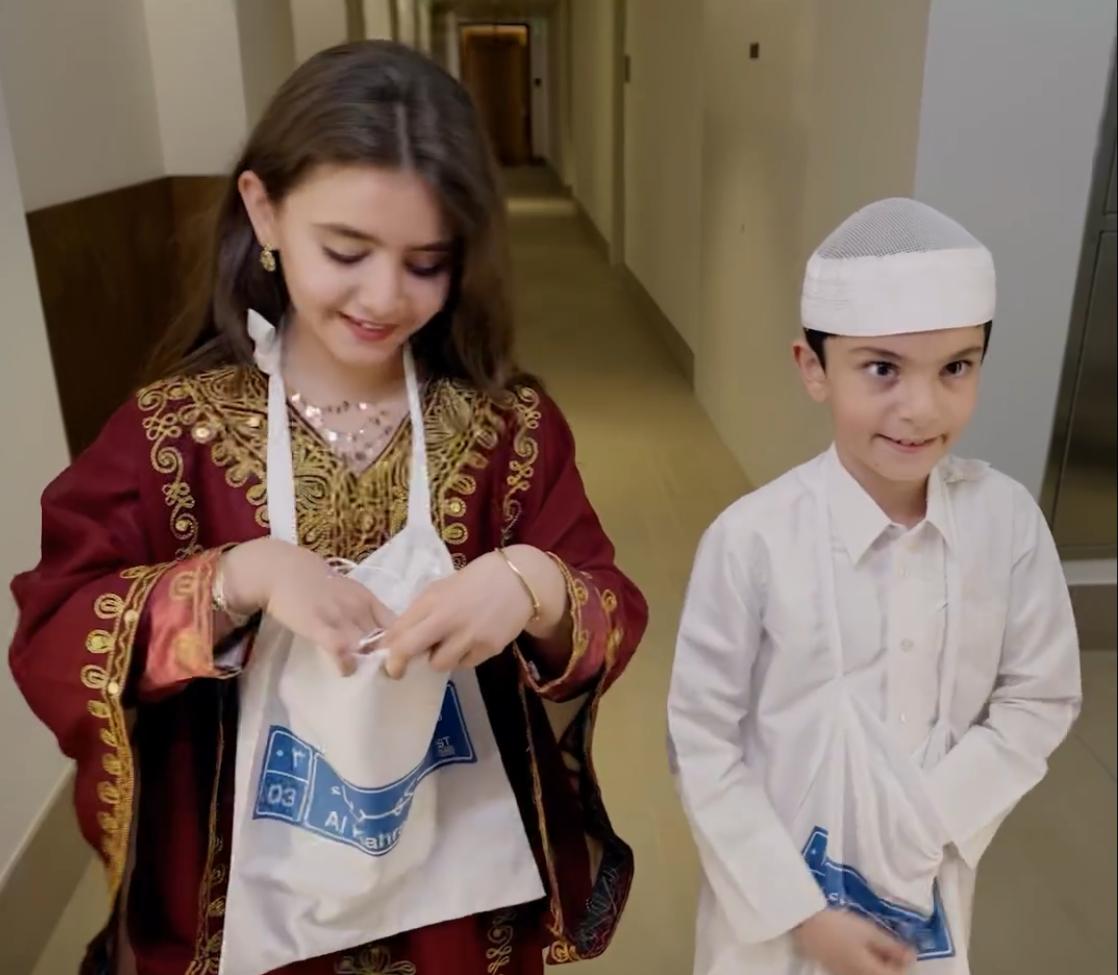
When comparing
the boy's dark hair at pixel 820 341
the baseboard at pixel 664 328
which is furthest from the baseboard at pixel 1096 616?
the baseboard at pixel 664 328

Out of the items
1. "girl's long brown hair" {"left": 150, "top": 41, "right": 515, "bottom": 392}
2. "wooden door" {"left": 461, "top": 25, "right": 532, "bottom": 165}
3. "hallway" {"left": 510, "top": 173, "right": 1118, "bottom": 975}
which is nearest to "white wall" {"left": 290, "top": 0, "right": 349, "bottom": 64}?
"hallway" {"left": 510, "top": 173, "right": 1118, "bottom": 975}

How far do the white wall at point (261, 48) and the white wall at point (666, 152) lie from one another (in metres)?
1.59

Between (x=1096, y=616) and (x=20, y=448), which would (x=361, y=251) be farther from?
(x=1096, y=616)

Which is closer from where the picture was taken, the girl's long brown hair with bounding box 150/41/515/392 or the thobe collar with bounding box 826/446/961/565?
the girl's long brown hair with bounding box 150/41/515/392

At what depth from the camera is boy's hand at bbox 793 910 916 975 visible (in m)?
0.98

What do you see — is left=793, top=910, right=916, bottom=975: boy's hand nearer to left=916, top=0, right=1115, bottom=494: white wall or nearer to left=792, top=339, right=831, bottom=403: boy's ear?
left=792, top=339, right=831, bottom=403: boy's ear

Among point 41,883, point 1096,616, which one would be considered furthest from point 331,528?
point 1096,616

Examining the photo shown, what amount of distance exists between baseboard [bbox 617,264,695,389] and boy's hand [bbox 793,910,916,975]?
354 centimetres

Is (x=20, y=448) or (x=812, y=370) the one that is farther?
(x=20, y=448)

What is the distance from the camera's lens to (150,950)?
3.26 feet

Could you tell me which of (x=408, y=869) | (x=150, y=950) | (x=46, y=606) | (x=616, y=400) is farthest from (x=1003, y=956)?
(x=616, y=400)

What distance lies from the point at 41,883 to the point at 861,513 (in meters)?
1.37

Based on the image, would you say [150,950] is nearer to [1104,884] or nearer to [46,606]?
[46,606]

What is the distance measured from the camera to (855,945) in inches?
38.6
